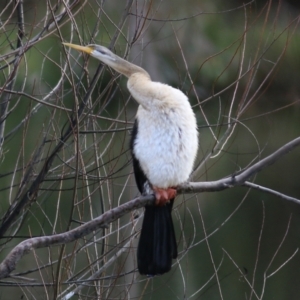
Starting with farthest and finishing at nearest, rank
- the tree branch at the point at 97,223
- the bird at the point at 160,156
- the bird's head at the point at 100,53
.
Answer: the bird's head at the point at 100,53 < the bird at the point at 160,156 < the tree branch at the point at 97,223

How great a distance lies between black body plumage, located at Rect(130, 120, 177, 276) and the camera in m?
1.77

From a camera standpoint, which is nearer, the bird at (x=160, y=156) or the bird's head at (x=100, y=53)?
the bird at (x=160, y=156)

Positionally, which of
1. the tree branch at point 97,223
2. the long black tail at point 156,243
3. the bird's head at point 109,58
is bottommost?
the long black tail at point 156,243

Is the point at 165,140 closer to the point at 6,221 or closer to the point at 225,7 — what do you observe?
the point at 6,221

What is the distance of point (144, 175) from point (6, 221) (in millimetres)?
483

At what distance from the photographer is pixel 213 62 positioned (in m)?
4.15

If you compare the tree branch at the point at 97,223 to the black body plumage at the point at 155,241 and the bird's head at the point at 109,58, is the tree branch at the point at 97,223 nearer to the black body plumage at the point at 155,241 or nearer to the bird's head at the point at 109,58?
the black body plumage at the point at 155,241

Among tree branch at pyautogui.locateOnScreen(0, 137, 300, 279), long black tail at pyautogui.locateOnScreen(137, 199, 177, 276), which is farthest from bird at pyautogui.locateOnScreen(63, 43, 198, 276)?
tree branch at pyautogui.locateOnScreen(0, 137, 300, 279)

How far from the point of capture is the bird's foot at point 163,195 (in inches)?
68.9

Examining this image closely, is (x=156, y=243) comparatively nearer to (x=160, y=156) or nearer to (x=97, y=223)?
(x=160, y=156)

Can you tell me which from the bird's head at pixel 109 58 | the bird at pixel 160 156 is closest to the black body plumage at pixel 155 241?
the bird at pixel 160 156

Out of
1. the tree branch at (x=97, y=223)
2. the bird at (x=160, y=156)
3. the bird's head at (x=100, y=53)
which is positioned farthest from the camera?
the bird's head at (x=100, y=53)

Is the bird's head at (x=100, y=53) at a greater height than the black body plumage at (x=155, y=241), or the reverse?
the bird's head at (x=100, y=53)

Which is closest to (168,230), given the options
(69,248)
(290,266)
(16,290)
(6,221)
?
(6,221)
